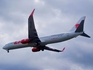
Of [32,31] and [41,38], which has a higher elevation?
[41,38]

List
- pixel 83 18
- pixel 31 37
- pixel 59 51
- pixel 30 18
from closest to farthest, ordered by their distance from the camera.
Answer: pixel 30 18, pixel 31 37, pixel 83 18, pixel 59 51

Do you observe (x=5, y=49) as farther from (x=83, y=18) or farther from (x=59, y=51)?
(x=83, y=18)

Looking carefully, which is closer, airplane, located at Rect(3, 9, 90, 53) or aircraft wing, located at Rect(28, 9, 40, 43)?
aircraft wing, located at Rect(28, 9, 40, 43)

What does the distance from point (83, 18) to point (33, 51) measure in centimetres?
1844

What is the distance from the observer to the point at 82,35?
108 m

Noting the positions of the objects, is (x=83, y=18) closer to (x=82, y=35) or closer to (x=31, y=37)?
(x=82, y=35)

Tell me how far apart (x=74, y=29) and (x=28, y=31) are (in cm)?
1759

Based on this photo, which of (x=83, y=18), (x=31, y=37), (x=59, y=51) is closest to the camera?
(x=31, y=37)

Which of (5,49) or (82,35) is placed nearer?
(82,35)

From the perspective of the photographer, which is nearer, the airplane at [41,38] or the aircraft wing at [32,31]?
the aircraft wing at [32,31]

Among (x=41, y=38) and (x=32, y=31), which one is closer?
(x=32, y=31)

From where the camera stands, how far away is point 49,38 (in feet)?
362

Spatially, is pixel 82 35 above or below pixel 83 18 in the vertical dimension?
below

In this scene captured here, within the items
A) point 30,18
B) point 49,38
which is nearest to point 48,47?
point 49,38
